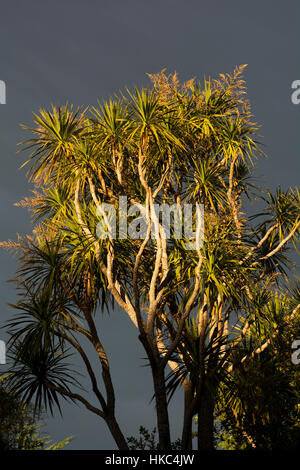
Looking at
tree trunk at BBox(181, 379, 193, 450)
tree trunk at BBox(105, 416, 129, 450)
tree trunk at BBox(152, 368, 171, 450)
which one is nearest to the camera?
tree trunk at BBox(152, 368, 171, 450)

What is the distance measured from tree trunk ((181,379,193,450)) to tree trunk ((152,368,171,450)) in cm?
52

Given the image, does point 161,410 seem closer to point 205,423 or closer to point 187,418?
point 187,418

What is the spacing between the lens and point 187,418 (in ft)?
36.9

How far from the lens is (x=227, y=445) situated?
1473 cm

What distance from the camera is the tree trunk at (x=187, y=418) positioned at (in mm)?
11031

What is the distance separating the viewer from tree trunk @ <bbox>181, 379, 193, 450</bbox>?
11.0 m

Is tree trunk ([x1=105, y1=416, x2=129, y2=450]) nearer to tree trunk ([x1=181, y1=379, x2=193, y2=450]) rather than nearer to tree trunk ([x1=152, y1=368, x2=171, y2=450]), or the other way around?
tree trunk ([x1=152, y1=368, x2=171, y2=450])

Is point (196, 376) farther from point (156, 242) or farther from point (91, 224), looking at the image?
point (91, 224)

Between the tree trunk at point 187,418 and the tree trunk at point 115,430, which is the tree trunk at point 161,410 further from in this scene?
the tree trunk at point 115,430

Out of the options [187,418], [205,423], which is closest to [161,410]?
[187,418]

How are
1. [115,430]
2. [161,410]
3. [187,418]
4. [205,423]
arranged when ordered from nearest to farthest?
[161,410] < [115,430] < [187,418] < [205,423]

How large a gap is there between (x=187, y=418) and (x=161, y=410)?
90 cm

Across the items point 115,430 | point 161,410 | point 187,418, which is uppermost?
point 161,410

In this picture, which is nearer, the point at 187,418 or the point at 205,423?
the point at 187,418
